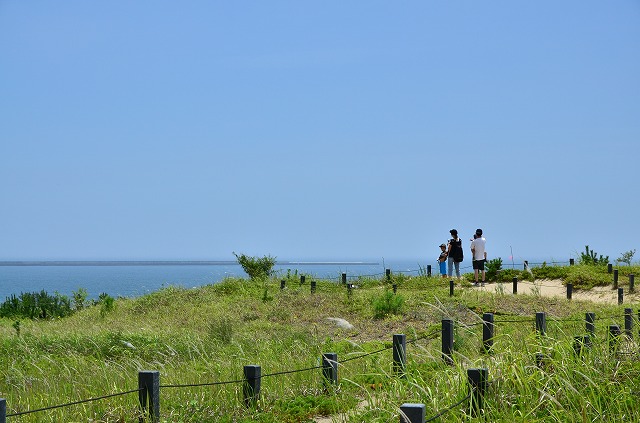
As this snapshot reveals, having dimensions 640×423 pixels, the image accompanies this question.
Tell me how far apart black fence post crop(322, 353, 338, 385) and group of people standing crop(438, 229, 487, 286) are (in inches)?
630

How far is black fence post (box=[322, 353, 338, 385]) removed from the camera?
9.57 meters

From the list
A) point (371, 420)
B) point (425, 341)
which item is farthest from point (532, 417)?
point (425, 341)

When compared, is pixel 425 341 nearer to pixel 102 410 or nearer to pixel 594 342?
pixel 594 342

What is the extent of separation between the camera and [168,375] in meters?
10.8

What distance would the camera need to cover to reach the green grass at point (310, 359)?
7.25 metres

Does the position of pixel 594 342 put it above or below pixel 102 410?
above

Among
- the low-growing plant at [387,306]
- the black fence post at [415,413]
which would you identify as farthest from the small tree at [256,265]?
the black fence post at [415,413]

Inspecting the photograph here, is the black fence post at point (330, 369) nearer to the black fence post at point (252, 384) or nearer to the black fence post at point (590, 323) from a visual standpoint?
the black fence post at point (252, 384)

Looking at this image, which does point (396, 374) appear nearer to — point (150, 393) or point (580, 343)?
point (580, 343)

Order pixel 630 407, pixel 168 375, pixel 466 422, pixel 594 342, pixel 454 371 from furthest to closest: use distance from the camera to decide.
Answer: pixel 168 375 < pixel 594 342 < pixel 454 371 < pixel 630 407 < pixel 466 422

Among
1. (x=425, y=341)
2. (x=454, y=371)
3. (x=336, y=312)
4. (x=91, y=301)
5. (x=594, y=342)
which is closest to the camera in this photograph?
(x=454, y=371)

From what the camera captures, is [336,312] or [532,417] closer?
[532,417]

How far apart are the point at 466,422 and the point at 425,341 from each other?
7532 millimetres

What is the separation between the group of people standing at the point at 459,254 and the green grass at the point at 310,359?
6.17ft
